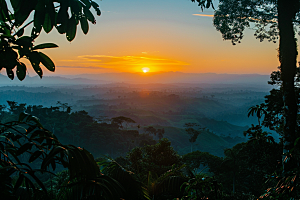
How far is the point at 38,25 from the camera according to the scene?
135 cm

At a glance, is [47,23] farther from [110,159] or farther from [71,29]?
[110,159]

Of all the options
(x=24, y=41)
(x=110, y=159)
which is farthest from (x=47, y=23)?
(x=110, y=159)

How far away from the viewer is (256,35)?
7.72m

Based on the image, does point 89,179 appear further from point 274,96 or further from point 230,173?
point 230,173

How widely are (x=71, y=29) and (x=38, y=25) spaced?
0.77 ft

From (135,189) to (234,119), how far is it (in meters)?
141

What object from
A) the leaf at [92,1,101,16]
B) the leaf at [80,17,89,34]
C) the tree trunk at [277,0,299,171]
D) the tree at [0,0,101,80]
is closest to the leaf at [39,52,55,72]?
the tree at [0,0,101,80]

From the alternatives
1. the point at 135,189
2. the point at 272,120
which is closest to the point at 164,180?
the point at 135,189

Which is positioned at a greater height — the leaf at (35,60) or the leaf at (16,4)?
the leaf at (16,4)

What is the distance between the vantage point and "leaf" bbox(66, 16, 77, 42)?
4.99 feet

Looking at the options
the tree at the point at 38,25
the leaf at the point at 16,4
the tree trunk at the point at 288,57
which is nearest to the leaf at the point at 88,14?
the tree at the point at 38,25

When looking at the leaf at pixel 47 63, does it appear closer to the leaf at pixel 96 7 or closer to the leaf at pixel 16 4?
the leaf at pixel 16 4

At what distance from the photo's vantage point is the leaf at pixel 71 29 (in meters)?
1.52

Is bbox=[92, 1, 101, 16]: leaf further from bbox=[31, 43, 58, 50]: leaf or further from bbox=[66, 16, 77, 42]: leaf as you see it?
bbox=[31, 43, 58, 50]: leaf
